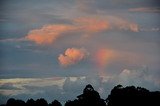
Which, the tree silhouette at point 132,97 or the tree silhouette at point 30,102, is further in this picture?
the tree silhouette at point 30,102

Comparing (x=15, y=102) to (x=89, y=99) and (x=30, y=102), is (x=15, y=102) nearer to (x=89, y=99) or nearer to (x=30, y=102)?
(x=30, y=102)

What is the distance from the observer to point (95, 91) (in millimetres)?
153000

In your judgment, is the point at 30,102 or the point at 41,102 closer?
the point at 30,102

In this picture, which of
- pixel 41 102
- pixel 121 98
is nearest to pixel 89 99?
pixel 121 98

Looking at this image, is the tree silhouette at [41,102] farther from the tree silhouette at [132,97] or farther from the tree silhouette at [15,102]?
the tree silhouette at [132,97]

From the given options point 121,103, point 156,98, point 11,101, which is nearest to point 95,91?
point 121,103

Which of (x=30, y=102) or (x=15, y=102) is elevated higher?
(x=15, y=102)

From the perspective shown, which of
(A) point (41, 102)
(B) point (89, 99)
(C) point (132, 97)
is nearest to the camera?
(C) point (132, 97)

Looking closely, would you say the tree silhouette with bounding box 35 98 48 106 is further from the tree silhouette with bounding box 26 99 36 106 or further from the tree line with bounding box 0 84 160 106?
the tree line with bounding box 0 84 160 106

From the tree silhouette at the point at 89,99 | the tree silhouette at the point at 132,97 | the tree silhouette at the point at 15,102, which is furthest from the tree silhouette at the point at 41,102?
the tree silhouette at the point at 132,97

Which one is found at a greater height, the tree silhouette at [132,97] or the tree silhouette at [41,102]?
the tree silhouette at [41,102]

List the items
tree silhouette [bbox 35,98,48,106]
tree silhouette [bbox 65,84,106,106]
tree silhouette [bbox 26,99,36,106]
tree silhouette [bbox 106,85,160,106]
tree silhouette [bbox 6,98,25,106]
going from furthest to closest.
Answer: tree silhouette [bbox 6,98,25,106] < tree silhouette [bbox 35,98,48,106] < tree silhouette [bbox 26,99,36,106] < tree silhouette [bbox 65,84,106,106] < tree silhouette [bbox 106,85,160,106]

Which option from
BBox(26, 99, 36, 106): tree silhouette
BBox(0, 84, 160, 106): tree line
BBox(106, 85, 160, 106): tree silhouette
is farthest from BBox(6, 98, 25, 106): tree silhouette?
BBox(106, 85, 160, 106): tree silhouette

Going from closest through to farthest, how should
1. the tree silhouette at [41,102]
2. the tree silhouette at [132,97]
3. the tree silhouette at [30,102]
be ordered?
1. the tree silhouette at [132,97]
2. the tree silhouette at [30,102]
3. the tree silhouette at [41,102]
